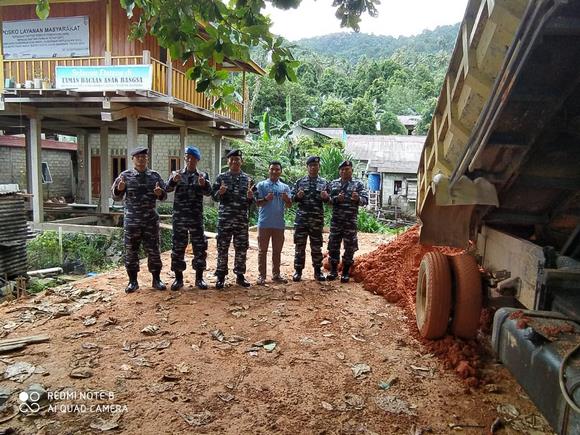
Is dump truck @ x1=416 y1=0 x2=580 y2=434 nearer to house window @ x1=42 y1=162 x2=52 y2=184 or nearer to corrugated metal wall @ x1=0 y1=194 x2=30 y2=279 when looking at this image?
Result: corrugated metal wall @ x1=0 y1=194 x2=30 y2=279

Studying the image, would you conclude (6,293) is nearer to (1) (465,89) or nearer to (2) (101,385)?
(2) (101,385)

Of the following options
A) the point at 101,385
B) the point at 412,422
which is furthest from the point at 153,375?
the point at 412,422

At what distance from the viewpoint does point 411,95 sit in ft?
145

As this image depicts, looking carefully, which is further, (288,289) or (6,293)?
(6,293)

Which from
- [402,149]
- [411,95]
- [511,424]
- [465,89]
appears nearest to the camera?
[465,89]

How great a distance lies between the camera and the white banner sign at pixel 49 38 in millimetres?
11398

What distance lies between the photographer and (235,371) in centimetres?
344

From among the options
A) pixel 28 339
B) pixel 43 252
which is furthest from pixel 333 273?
pixel 43 252

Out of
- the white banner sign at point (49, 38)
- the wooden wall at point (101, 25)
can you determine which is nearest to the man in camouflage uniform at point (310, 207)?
the wooden wall at point (101, 25)

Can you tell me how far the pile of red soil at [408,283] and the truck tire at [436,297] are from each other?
0.48 ft

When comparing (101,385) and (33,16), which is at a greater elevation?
(33,16)

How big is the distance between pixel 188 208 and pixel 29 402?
9.63 feet

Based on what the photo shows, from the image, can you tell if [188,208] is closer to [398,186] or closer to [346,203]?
[346,203]

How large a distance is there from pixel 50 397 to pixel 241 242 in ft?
9.94
